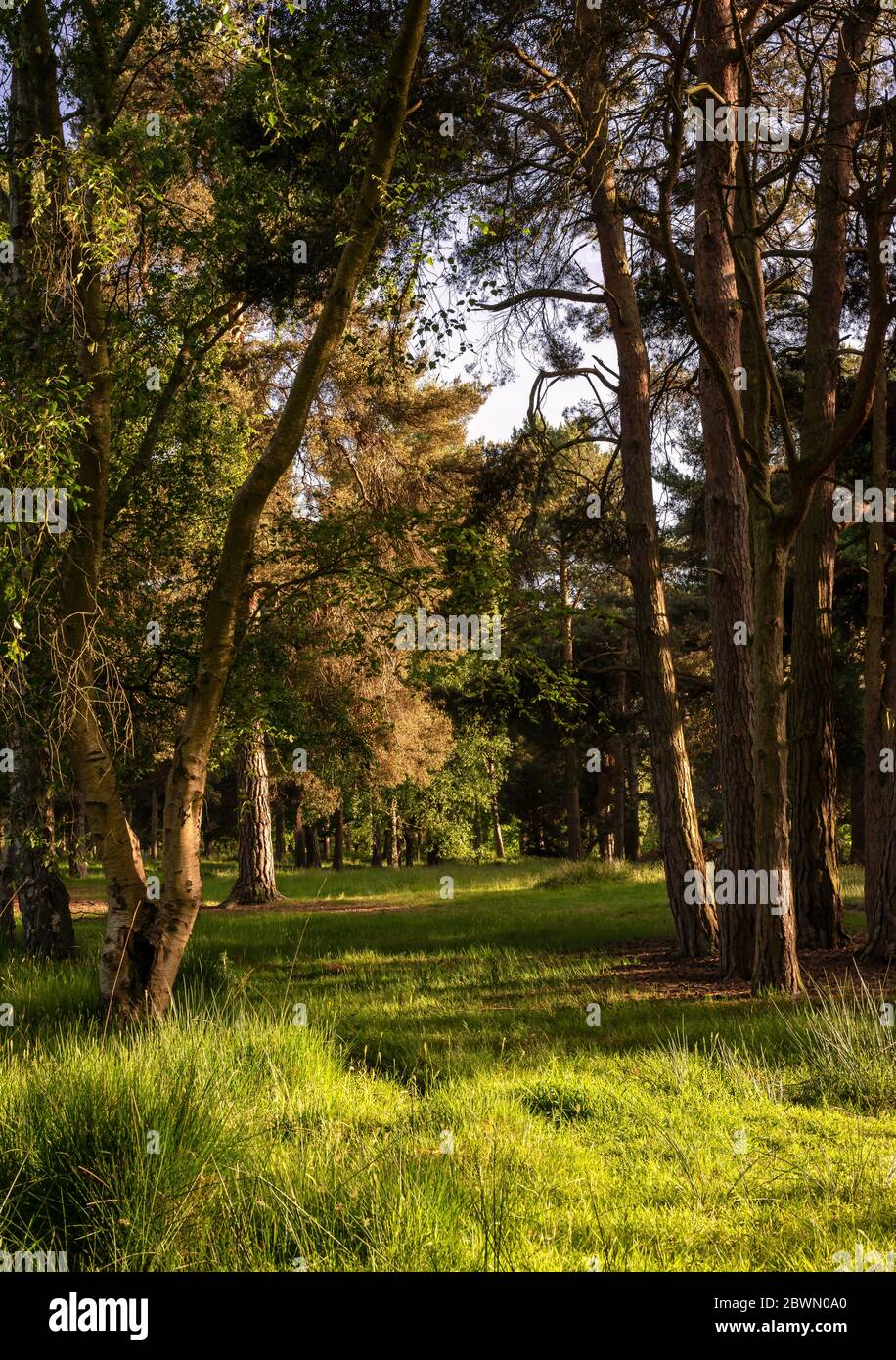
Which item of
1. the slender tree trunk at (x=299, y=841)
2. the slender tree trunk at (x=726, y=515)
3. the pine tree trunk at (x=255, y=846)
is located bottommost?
the slender tree trunk at (x=299, y=841)

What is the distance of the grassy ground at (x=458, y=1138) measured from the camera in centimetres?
361

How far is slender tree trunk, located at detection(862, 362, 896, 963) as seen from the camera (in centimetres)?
1045

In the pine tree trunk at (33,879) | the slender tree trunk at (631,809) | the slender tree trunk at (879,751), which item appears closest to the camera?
the pine tree trunk at (33,879)

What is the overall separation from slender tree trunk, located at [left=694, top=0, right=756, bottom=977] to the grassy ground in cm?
195

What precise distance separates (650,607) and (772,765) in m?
3.82

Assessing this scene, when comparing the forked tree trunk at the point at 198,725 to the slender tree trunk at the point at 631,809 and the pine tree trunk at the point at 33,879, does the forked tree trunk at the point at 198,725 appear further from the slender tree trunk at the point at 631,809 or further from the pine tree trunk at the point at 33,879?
the slender tree trunk at the point at 631,809

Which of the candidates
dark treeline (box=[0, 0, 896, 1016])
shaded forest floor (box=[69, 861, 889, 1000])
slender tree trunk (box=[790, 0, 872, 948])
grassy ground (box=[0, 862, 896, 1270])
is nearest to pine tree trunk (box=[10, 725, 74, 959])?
dark treeline (box=[0, 0, 896, 1016])

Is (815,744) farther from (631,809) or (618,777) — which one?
(631,809)

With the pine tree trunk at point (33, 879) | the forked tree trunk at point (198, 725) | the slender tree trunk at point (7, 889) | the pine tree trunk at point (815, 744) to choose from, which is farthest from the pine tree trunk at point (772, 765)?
the slender tree trunk at point (7, 889)

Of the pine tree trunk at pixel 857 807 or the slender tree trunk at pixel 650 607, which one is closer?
the slender tree trunk at pixel 650 607

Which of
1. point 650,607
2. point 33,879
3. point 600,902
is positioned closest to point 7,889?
point 33,879

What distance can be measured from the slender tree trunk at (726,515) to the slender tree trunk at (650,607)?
3.20 feet

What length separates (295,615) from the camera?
9211 millimetres
